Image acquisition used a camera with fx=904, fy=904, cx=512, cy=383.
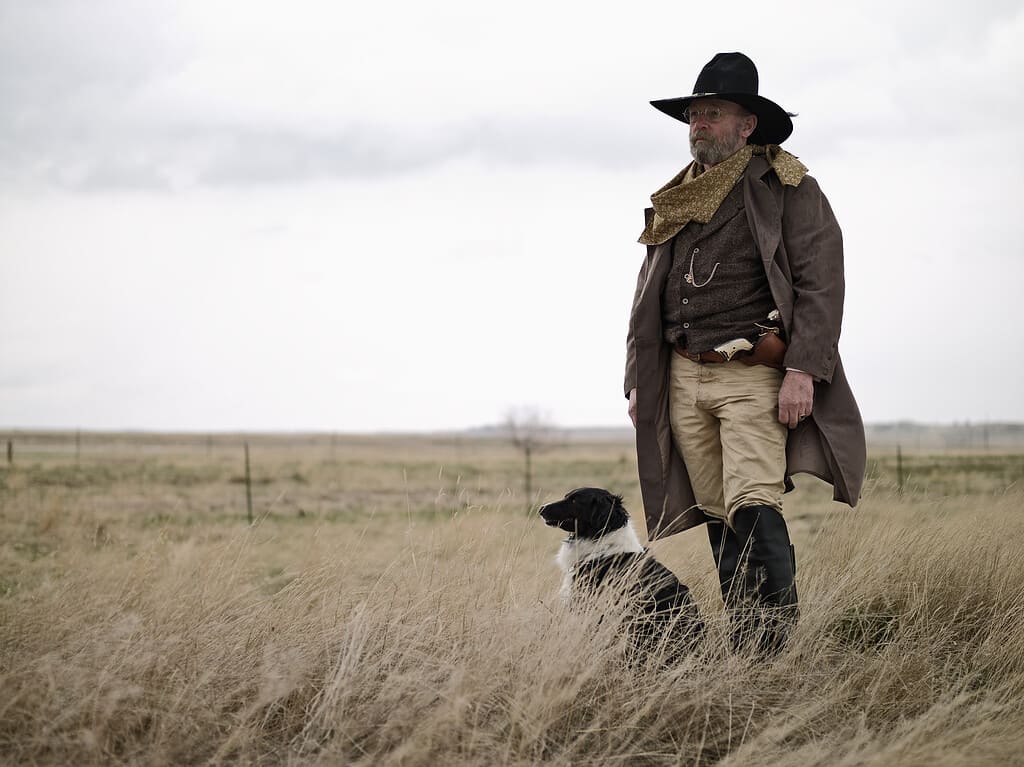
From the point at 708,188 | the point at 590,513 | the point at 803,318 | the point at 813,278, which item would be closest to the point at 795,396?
the point at 803,318

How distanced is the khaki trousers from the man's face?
0.87m

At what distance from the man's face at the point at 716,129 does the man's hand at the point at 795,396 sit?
3.24 ft

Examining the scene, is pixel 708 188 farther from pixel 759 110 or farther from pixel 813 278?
pixel 813 278

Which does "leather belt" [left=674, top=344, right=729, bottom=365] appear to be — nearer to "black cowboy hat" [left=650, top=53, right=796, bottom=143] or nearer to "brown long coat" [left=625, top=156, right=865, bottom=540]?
"brown long coat" [left=625, top=156, right=865, bottom=540]

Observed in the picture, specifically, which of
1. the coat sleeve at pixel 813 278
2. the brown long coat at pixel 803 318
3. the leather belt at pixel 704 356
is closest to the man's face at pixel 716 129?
the brown long coat at pixel 803 318

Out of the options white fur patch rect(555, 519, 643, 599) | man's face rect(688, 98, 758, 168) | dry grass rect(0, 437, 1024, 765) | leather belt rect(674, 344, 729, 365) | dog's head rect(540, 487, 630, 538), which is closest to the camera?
dry grass rect(0, 437, 1024, 765)

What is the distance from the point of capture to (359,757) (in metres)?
2.59

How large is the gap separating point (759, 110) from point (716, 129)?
0.20m

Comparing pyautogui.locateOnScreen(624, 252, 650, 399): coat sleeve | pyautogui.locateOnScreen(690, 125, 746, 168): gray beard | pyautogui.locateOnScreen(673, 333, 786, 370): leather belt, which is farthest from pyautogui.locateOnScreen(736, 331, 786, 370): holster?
pyautogui.locateOnScreen(690, 125, 746, 168): gray beard

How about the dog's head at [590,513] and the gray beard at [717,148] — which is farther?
the dog's head at [590,513]

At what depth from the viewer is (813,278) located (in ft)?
11.9

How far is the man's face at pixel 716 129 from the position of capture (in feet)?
12.6

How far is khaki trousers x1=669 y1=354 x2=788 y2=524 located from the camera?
359cm

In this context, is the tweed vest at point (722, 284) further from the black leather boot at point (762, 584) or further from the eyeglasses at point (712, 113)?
the black leather boot at point (762, 584)
